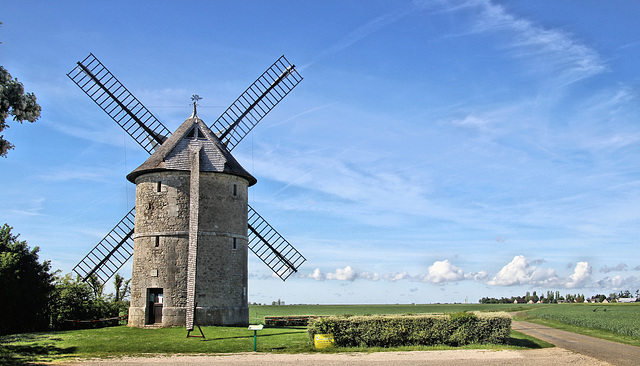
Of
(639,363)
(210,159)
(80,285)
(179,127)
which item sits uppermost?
(179,127)

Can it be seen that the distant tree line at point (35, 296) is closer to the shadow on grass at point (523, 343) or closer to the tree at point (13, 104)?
the tree at point (13, 104)

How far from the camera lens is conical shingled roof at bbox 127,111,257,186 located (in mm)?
29312

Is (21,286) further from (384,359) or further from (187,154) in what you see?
(384,359)

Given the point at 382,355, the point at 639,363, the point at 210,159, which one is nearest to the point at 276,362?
the point at 382,355

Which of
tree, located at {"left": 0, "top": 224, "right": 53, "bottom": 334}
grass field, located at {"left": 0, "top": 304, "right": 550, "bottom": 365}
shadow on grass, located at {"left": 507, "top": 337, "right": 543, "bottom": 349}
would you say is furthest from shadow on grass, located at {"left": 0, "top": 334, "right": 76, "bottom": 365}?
shadow on grass, located at {"left": 507, "top": 337, "right": 543, "bottom": 349}

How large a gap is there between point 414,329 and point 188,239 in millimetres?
13304

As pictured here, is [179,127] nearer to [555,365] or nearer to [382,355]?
[382,355]

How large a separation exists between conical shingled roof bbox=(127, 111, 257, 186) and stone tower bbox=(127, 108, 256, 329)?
55mm

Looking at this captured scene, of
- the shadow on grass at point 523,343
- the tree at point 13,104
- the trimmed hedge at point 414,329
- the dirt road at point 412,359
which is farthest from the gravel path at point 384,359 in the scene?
the tree at point 13,104

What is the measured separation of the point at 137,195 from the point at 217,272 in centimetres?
642

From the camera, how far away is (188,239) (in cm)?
2869

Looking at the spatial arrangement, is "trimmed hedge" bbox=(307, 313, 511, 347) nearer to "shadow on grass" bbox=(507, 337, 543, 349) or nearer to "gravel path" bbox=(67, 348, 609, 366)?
"shadow on grass" bbox=(507, 337, 543, 349)

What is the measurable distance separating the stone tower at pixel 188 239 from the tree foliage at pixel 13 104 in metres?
13.5

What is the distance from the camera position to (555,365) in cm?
1697
